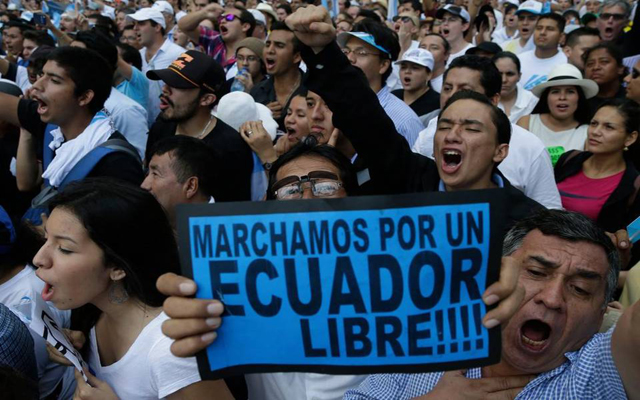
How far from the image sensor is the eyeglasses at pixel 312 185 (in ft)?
7.98

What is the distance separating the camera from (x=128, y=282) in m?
2.09

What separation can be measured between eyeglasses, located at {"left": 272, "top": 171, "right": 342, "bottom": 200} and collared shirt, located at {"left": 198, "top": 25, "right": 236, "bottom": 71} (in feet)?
17.5

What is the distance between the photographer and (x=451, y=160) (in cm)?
305

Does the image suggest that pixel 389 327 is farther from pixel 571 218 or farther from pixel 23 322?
pixel 23 322

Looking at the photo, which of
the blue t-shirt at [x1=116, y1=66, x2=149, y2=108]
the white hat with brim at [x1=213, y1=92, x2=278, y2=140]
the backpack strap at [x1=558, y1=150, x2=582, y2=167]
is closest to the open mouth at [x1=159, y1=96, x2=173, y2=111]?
the white hat with brim at [x1=213, y1=92, x2=278, y2=140]

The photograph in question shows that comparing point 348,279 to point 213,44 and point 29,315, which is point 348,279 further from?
point 213,44

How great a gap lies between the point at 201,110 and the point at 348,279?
9.95 ft

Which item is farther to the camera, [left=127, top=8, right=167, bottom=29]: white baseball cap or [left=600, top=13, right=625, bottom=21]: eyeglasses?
[left=600, top=13, right=625, bottom=21]: eyeglasses

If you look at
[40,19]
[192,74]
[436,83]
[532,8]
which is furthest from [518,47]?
[40,19]

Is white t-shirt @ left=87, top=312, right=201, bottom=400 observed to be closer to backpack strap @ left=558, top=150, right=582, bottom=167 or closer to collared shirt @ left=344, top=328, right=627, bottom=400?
collared shirt @ left=344, top=328, right=627, bottom=400

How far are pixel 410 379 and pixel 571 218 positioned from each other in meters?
0.74

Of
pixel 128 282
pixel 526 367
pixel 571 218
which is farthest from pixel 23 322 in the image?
pixel 571 218

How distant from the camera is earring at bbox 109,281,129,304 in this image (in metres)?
2.09

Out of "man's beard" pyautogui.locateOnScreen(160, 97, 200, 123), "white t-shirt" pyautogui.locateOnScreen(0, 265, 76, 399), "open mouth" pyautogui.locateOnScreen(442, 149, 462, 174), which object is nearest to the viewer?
"white t-shirt" pyautogui.locateOnScreen(0, 265, 76, 399)
